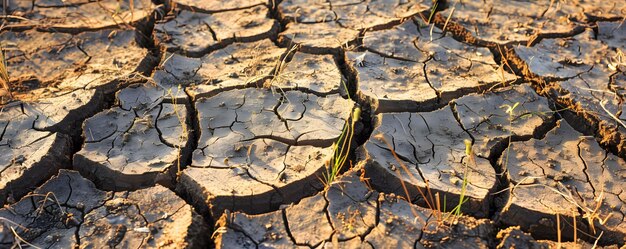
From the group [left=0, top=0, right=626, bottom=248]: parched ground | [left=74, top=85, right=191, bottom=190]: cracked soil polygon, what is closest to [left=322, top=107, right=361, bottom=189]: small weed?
[left=0, top=0, right=626, bottom=248]: parched ground

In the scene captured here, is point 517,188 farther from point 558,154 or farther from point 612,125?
point 612,125

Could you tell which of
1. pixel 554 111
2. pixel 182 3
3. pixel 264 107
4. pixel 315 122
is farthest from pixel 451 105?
pixel 182 3

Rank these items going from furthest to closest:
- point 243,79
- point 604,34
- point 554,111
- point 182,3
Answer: point 182,3
point 604,34
point 243,79
point 554,111

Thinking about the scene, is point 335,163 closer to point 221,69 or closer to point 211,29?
point 221,69

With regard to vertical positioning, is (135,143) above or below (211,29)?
below

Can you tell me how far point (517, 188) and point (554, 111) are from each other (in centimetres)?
62

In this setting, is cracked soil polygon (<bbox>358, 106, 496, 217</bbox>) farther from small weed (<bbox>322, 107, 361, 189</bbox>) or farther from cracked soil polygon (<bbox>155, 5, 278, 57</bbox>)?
cracked soil polygon (<bbox>155, 5, 278, 57</bbox>)

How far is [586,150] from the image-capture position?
118 inches

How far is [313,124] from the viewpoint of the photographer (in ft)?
10.3

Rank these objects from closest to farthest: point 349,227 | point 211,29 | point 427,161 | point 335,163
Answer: point 349,227, point 335,163, point 427,161, point 211,29

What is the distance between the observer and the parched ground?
262 centimetres

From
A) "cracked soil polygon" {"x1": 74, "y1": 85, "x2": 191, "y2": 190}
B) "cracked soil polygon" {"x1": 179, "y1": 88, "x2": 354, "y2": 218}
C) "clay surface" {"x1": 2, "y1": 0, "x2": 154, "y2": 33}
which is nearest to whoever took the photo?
"cracked soil polygon" {"x1": 179, "y1": 88, "x2": 354, "y2": 218}

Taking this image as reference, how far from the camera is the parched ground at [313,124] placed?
2617 mm

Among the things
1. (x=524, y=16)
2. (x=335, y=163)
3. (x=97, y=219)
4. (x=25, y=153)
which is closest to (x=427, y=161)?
(x=335, y=163)
